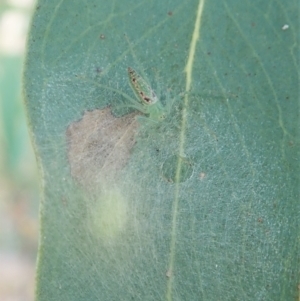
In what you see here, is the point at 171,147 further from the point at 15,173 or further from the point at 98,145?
the point at 15,173

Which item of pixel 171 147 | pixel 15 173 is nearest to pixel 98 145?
pixel 171 147

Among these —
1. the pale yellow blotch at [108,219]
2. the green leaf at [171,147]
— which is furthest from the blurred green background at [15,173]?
the pale yellow blotch at [108,219]

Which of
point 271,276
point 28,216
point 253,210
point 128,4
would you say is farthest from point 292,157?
point 28,216

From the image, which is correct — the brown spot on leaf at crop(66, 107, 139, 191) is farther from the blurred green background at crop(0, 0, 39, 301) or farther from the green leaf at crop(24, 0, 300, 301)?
the blurred green background at crop(0, 0, 39, 301)

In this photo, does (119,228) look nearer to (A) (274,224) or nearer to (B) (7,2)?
(A) (274,224)

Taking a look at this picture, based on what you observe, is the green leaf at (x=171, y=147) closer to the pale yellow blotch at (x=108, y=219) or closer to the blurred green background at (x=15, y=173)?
the pale yellow blotch at (x=108, y=219)

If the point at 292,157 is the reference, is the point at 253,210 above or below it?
below
